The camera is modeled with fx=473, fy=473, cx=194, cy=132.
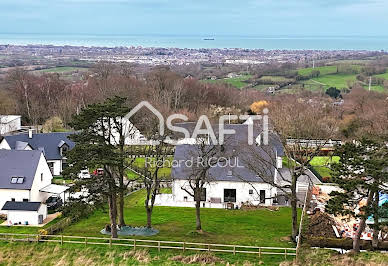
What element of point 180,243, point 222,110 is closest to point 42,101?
point 222,110

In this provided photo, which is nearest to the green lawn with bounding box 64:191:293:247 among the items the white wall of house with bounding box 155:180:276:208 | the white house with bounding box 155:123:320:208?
the white wall of house with bounding box 155:180:276:208

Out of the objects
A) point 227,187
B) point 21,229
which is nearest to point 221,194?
point 227,187

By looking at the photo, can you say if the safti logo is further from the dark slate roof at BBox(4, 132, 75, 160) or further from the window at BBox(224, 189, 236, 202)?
the dark slate roof at BBox(4, 132, 75, 160)

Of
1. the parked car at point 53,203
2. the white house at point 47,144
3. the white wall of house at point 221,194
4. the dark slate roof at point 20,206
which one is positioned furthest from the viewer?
the white house at point 47,144

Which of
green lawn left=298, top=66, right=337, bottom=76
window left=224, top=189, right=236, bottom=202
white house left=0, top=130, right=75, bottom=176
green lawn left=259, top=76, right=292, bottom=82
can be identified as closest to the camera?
window left=224, top=189, right=236, bottom=202

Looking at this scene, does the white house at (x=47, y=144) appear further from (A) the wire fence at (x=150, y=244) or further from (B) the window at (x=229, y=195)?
(A) the wire fence at (x=150, y=244)

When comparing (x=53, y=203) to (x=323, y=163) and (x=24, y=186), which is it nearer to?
(x=24, y=186)

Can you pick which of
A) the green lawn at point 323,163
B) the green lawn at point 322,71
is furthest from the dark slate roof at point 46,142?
the green lawn at point 322,71
